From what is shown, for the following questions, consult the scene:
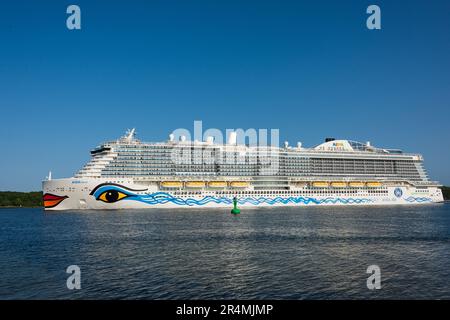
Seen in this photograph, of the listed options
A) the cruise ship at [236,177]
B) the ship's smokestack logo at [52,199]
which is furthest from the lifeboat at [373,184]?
the ship's smokestack logo at [52,199]

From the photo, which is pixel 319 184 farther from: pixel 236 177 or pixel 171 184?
pixel 171 184

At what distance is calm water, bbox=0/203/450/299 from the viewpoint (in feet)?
55.8

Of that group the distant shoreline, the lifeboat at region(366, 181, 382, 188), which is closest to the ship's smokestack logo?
the lifeboat at region(366, 181, 382, 188)

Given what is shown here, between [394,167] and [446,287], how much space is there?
281 feet

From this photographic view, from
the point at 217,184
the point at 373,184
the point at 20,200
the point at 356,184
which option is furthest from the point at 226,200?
the point at 20,200

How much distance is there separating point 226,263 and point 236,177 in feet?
183

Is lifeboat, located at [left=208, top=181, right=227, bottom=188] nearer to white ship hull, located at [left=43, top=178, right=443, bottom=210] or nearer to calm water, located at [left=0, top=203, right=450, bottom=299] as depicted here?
white ship hull, located at [left=43, top=178, right=443, bottom=210]

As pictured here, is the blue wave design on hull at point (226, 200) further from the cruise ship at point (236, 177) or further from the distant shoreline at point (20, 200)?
the distant shoreline at point (20, 200)

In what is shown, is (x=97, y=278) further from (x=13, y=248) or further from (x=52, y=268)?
(x=13, y=248)

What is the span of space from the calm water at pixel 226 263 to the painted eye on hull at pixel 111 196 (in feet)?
85.2

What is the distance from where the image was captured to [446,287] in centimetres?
1748

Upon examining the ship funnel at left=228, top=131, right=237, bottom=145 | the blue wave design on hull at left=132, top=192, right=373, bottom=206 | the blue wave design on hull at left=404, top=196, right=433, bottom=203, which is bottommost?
the blue wave design on hull at left=404, top=196, right=433, bottom=203

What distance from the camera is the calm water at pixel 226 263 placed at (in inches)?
670
